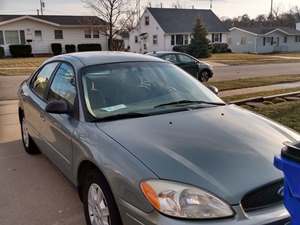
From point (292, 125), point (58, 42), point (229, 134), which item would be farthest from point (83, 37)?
point (229, 134)

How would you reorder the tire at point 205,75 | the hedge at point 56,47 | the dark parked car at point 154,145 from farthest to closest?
the hedge at point 56,47, the tire at point 205,75, the dark parked car at point 154,145

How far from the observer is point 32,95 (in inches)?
213

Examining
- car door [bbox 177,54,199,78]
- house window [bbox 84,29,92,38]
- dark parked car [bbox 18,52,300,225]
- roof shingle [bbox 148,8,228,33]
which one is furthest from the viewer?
roof shingle [bbox 148,8,228,33]

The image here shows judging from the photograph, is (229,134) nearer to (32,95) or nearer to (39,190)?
(39,190)

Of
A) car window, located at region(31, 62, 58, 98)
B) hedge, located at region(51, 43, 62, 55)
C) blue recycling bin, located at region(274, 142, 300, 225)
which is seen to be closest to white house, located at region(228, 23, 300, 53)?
hedge, located at region(51, 43, 62, 55)

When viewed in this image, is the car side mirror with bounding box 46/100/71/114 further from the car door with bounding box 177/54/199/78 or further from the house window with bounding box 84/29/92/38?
the house window with bounding box 84/29/92/38

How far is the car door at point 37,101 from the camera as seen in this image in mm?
4965

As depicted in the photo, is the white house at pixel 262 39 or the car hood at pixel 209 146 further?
the white house at pixel 262 39

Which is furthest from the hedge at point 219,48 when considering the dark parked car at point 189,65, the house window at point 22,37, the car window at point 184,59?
the car window at point 184,59

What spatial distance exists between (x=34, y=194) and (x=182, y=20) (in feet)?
156

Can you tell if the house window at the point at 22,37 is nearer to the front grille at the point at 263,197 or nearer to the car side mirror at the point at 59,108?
the car side mirror at the point at 59,108

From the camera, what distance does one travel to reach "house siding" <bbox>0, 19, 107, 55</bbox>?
42000mm

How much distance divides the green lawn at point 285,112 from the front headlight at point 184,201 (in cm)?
473

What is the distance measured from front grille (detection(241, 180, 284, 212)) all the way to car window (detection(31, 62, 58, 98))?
A: 3170mm
